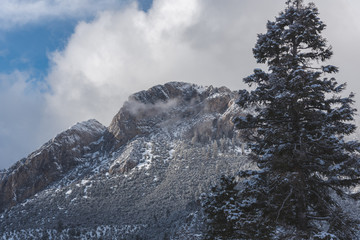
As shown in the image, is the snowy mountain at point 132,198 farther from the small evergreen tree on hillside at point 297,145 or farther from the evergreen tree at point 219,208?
the small evergreen tree on hillside at point 297,145

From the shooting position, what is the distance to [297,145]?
434 inches

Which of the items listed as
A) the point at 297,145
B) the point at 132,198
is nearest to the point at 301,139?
the point at 297,145

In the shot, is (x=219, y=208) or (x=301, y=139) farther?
(x=219, y=208)

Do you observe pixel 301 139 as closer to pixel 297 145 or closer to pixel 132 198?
pixel 297 145

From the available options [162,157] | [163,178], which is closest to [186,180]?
[163,178]

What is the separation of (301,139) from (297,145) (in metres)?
0.38

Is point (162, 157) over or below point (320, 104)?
over

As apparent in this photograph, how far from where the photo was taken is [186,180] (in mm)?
150125

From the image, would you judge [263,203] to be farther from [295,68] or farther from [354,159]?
[295,68]

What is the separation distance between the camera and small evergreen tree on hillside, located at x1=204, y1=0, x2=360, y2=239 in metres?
10.2

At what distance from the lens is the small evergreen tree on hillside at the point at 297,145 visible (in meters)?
10.2

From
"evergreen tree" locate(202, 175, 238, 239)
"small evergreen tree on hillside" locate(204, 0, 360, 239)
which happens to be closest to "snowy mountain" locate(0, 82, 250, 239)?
"evergreen tree" locate(202, 175, 238, 239)

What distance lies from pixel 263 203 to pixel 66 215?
142m

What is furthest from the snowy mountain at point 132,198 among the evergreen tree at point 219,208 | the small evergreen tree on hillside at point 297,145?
the small evergreen tree on hillside at point 297,145
